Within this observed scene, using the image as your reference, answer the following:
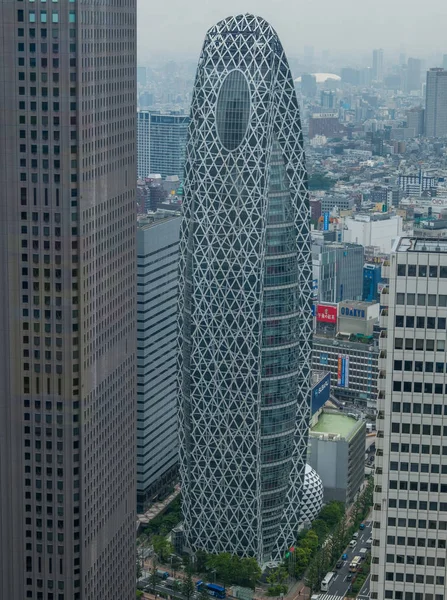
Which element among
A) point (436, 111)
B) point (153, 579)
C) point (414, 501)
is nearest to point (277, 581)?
point (153, 579)

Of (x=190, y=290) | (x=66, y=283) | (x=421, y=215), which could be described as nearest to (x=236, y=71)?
(x=190, y=290)

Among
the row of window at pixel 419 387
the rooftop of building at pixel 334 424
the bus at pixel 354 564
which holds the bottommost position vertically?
the bus at pixel 354 564

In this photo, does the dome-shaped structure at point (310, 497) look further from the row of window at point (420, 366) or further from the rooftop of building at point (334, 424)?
the row of window at point (420, 366)

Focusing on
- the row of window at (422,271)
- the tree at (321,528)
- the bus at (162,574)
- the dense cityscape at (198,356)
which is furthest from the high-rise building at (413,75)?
the row of window at (422,271)

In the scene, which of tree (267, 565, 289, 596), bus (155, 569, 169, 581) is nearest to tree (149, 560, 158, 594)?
bus (155, 569, 169, 581)

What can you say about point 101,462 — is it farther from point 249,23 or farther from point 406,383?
point 249,23

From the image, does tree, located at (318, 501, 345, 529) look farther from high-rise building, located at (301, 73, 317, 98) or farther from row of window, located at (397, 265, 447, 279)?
high-rise building, located at (301, 73, 317, 98)

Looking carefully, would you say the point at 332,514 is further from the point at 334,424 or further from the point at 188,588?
the point at 188,588
